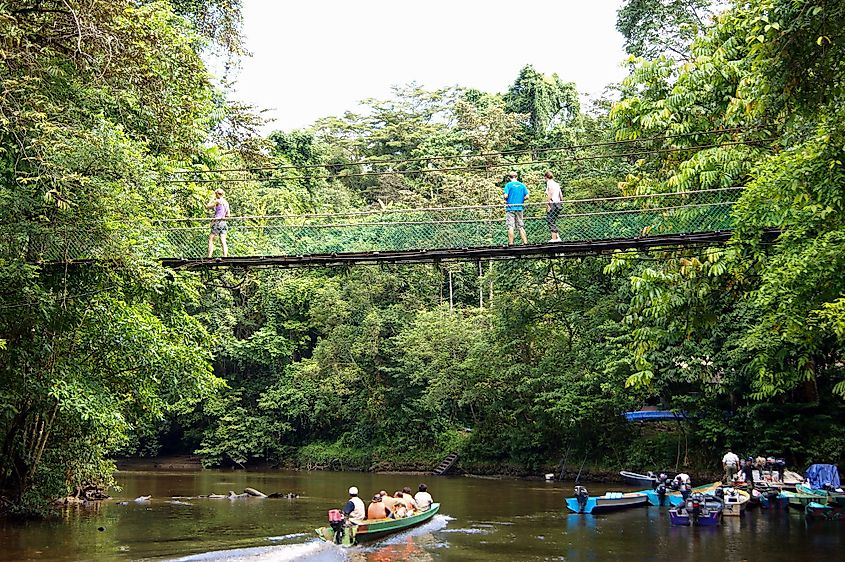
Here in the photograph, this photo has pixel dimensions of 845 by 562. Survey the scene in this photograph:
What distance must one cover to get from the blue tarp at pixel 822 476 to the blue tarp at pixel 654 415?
15.5 ft

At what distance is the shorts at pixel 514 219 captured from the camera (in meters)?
12.4

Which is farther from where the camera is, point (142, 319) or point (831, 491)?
point (831, 491)

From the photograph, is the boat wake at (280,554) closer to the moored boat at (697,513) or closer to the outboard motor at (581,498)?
the outboard motor at (581,498)

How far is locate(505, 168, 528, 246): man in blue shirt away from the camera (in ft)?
40.2

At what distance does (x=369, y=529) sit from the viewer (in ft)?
42.8

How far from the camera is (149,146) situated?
51.0 feet

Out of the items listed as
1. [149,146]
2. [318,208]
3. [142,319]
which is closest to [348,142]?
[318,208]

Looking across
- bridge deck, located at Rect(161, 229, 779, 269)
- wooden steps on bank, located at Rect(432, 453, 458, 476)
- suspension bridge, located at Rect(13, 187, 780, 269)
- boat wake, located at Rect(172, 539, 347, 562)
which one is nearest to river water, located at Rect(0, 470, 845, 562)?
boat wake, located at Rect(172, 539, 347, 562)

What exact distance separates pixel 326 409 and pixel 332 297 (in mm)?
4046

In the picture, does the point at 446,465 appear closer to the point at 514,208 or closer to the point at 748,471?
the point at 748,471

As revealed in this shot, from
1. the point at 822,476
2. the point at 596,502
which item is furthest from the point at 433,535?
the point at 822,476

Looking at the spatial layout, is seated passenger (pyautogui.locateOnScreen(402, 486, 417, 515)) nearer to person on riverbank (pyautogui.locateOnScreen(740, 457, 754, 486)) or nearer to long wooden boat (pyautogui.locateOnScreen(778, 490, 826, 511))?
person on riverbank (pyautogui.locateOnScreen(740, 457, 754, 486))

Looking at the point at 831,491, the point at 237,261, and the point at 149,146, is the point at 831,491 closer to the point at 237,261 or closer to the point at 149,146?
the point at 237,261

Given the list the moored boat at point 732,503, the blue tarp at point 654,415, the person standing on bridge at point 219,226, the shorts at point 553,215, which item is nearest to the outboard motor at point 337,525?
the person standing on bridge at point 219,226
